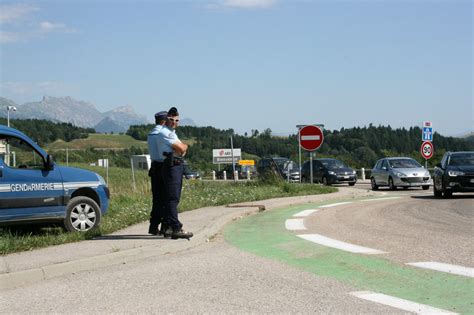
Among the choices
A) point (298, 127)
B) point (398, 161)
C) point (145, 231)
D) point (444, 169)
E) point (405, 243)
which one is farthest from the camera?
point (398, 161)

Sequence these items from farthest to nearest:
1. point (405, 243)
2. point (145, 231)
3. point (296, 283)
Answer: point (145, 231)
point (405, 243)
point (296, 283)

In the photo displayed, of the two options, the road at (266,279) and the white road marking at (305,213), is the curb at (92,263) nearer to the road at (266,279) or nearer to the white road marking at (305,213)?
the road at (266,279)

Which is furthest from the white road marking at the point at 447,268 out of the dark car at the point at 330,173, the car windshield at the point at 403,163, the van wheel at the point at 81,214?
the dark car at the point at 330,173

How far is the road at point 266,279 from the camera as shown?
5840 millimetres

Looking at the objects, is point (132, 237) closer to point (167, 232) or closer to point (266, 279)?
point (167, 232)

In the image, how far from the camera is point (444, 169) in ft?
68.7

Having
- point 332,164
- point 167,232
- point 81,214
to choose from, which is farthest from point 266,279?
point 332,164

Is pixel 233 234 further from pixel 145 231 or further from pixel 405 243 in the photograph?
pixel 405 243

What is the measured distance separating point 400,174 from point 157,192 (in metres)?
20.2

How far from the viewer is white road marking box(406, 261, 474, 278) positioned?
6.98m

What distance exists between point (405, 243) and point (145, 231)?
4.21 metres

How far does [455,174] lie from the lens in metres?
Answer: 20.4

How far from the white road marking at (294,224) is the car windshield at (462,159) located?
1015cm

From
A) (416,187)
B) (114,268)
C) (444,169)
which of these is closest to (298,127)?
(444,169)
